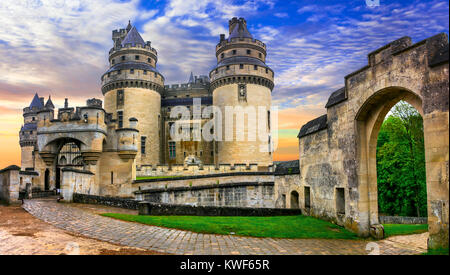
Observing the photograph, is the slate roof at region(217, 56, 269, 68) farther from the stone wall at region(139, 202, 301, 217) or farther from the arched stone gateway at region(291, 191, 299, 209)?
the stone wall at region(139, 202, 301, 217)

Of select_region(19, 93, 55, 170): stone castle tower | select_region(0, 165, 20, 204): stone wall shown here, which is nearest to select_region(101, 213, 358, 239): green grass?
select_region(0, 165, 20, 204): stone wall

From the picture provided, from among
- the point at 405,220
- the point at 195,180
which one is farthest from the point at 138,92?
the point at 405,220

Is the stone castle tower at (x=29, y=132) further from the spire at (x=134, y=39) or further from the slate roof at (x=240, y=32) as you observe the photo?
the slate roof at (x=240, y=32)

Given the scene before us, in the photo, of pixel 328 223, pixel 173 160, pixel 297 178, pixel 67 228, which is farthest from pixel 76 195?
pixel 173 160

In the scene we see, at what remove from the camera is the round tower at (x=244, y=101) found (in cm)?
3809

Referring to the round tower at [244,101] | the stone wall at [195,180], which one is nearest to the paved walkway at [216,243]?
the stone wall at [195,180]

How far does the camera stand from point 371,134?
9953mm

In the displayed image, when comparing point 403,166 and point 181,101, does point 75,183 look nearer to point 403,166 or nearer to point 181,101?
point 403,166

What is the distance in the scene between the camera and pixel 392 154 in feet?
94.4

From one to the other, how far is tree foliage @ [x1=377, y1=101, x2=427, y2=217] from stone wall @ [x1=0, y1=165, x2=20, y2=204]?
85.5 feet

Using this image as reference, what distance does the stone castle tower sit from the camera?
2176 inches

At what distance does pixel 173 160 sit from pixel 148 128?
636 cm

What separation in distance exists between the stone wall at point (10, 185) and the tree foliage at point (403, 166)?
2607cm

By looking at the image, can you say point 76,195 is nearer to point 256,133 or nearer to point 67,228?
point 67,228
